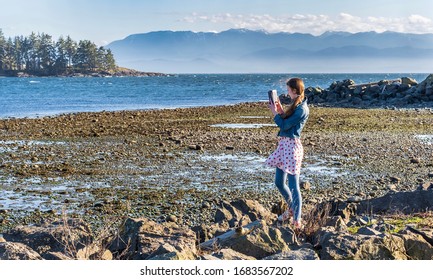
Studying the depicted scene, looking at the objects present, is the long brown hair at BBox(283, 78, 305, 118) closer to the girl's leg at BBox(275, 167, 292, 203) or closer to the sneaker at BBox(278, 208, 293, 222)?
the girl's leg at BBox(275, 167, 292, 203)

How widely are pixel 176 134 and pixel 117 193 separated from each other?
11.1 m

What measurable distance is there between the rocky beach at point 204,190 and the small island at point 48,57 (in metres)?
166

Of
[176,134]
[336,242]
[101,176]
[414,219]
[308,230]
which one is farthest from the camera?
[176,134]

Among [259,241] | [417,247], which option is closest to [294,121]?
[259,241]

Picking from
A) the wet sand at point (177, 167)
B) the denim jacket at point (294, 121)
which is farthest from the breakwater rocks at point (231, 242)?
the denim jacket at point (294, 121)

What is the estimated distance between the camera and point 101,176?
15.3 m

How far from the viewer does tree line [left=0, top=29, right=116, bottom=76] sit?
616 feet

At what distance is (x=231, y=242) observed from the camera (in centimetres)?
752

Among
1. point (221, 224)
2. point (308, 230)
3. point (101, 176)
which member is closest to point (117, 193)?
point (101, 176)

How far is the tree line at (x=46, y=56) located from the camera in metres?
188

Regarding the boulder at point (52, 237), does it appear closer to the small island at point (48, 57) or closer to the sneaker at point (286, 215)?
the sneaker at point (286, 215)

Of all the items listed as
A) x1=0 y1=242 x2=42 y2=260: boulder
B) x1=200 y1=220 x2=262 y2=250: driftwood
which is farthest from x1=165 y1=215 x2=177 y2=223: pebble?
x1=0 y1=242 x2=42 y2=260: boulder

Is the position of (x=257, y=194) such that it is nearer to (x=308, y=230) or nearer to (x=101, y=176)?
(x=101, y=176)

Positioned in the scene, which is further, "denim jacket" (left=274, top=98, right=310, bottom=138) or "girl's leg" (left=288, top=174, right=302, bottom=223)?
"girl's leg" (left=288, top=174, right=302, bottom=223)
